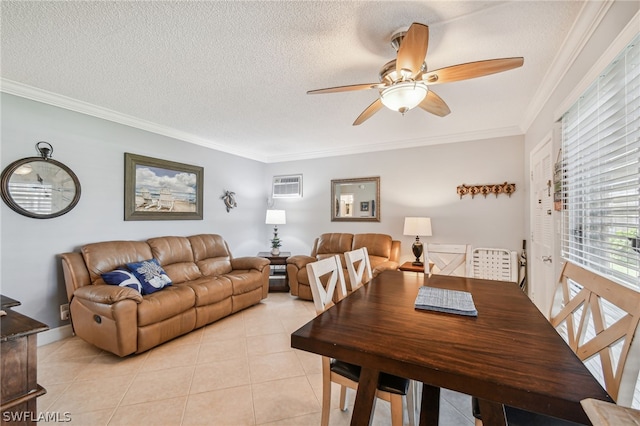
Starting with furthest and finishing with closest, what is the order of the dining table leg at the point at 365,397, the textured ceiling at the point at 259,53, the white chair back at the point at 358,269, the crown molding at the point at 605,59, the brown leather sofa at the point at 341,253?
the brown leather sofa at the point at 341,253 < the white chair back at the point at 358,269 < the textured ceiling at the point at 259,53 < the crown molding at the point at 605,59 < the dining table leg at the point at 365,397

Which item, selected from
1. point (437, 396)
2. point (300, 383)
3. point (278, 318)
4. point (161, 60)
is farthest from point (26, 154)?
point (437, 396)

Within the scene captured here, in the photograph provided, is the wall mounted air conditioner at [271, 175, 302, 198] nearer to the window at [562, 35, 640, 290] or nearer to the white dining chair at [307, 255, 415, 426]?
the white dining chair at [307, 255, 415, 426]

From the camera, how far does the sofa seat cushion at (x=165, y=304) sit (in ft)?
8.10

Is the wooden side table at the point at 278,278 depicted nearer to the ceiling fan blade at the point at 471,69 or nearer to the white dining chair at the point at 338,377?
the white dining chair at the point at 338,377

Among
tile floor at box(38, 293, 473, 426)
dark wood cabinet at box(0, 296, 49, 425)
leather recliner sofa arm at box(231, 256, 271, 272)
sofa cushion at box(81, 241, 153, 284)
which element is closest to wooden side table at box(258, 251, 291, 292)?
leather recliner sofa arm at box(231, 256, 271, 272)

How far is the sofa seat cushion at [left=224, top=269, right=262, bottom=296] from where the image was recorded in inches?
136

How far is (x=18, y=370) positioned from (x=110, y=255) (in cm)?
223

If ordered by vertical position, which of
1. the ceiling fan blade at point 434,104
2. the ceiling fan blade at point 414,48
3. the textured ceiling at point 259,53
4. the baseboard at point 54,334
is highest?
the textured ceiling at point 259,53

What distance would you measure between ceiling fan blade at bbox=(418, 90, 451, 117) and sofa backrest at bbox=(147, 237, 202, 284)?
3314mm

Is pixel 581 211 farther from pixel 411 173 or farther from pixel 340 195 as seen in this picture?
pixel 340 195

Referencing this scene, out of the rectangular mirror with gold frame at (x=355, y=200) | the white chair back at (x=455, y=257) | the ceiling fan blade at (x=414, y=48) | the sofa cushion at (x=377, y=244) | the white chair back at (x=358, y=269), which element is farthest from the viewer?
the rectangular mirror with gold frame at (x=355, y=200)

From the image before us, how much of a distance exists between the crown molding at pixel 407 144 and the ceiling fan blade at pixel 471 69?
2.49 m

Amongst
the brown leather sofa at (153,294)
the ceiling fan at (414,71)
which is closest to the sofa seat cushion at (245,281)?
the brown leather sofa at (153,294)

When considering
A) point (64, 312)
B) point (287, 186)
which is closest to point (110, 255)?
point (64, 312)
